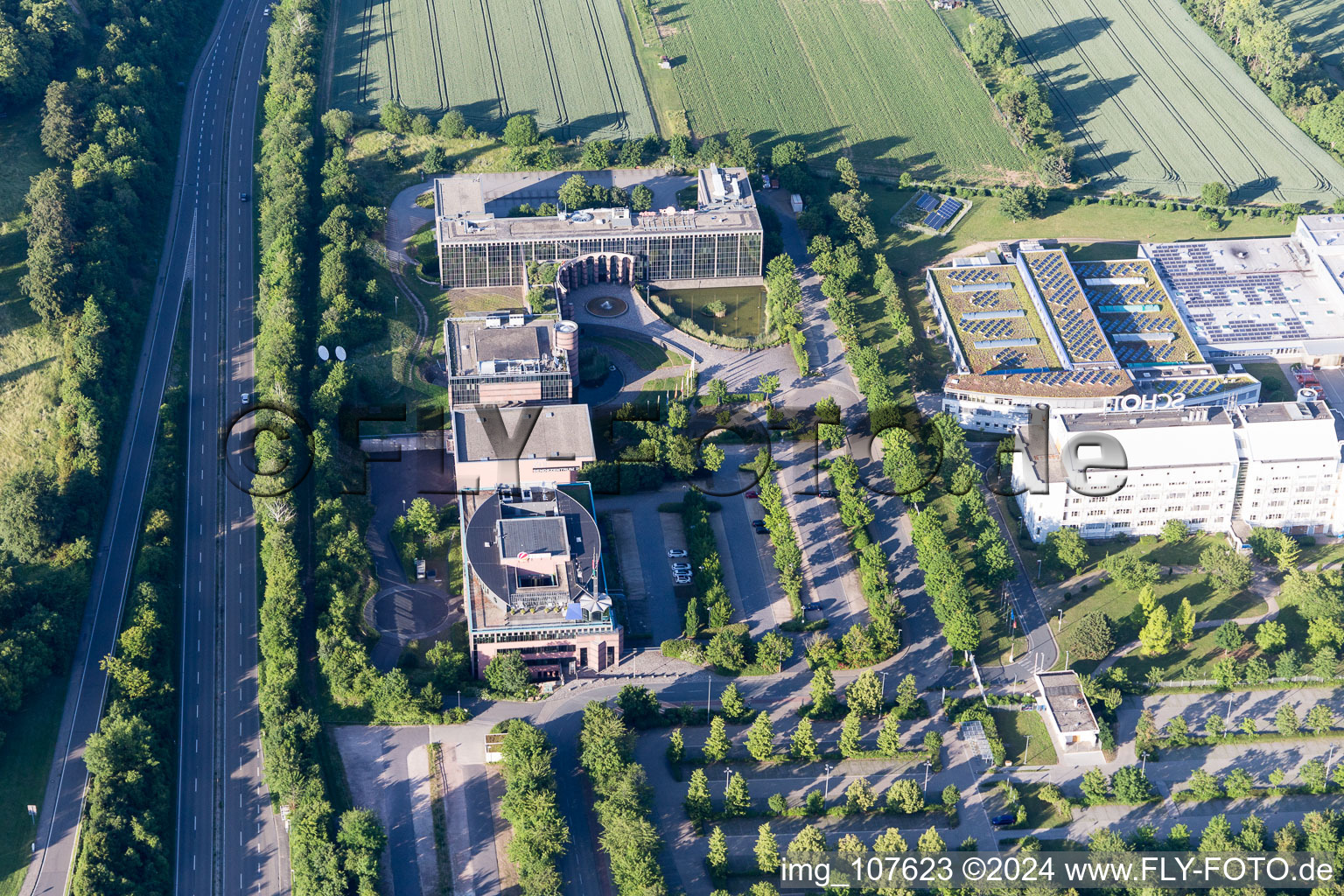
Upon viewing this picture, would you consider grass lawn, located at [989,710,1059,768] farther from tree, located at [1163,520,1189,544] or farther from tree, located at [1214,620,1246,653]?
tree, located at [1163,520,1189,544]

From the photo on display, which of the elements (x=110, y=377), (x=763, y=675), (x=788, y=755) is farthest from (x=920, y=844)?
(x=110, y=377)

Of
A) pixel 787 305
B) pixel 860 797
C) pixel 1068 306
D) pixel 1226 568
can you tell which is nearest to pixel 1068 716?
pixel 860 797

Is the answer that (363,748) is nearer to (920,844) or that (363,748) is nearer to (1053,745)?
(920,844)

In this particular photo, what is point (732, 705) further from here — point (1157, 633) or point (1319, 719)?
point (1319, 719)

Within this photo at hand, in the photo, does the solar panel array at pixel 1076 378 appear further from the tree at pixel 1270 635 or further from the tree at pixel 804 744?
the tree at pixel 804 744

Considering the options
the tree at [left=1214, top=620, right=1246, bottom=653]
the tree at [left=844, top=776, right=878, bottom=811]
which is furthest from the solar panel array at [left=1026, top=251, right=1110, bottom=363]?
the tree at [left=844, top=776, right=878, bottom=811]

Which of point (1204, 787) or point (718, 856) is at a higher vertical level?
point (718, 856)
